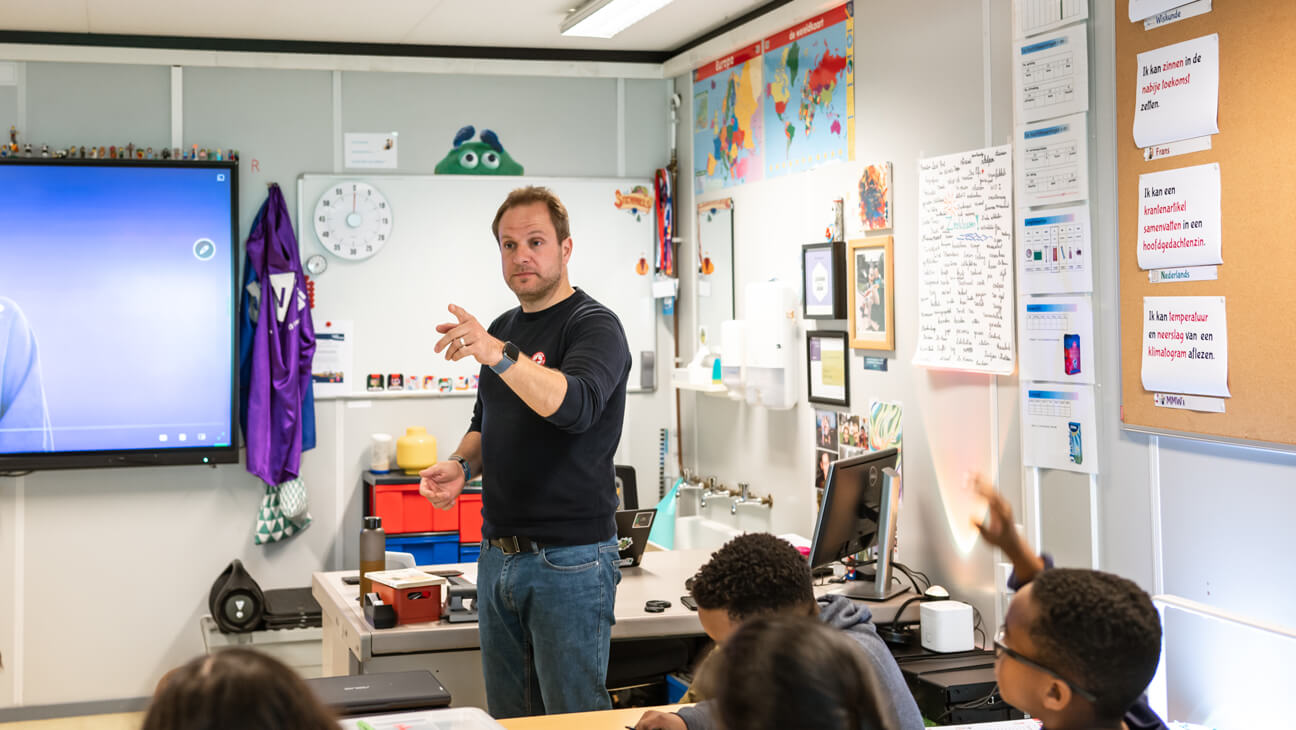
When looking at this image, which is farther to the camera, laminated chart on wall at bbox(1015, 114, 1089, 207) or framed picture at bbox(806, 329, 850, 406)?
framed picture at bbox(806, 329, 850, 406)

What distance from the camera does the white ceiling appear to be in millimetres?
4684

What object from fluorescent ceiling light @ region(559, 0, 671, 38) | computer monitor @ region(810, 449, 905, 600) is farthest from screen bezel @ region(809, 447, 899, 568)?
fluorescent ceiling light @ region(559, 0, 671, 38)

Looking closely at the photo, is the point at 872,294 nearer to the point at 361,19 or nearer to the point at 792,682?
the point at 361,19

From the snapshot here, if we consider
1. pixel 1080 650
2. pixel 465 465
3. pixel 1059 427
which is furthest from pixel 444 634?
pixel 1080 650

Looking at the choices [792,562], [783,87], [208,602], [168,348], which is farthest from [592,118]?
[792,562]

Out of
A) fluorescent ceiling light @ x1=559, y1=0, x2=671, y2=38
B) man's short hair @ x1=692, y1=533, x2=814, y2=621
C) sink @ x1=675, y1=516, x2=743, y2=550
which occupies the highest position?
fluorescent ceiling light @ x1=559, y1=0, x2=671, y2=38

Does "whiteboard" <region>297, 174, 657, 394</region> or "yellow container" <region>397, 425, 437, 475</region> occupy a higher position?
"whiteboard" <region>297, 174, 657, 394</region>

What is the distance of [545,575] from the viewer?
264 cm

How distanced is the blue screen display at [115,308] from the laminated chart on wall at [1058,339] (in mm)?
3522

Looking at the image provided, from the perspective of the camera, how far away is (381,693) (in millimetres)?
2434

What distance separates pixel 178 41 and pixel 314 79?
0.60 metres

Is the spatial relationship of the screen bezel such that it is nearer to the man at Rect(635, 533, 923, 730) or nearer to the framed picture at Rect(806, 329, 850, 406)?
the framed picture at Rect(806, 329, 850, 406)

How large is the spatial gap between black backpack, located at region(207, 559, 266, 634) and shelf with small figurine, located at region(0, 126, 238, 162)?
6.16ft

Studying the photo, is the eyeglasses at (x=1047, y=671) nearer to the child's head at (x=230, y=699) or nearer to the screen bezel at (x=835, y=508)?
the child's head at (x=230, y=699)
